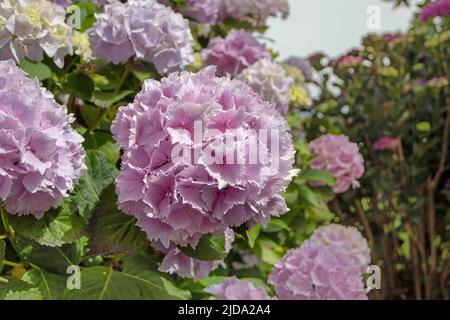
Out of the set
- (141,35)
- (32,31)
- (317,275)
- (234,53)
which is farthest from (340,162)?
→ (32,31)

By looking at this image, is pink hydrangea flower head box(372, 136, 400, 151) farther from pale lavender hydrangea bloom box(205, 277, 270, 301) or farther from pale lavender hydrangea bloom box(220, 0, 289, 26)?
pale lavender hydrangea bloom box(205, 277, 270, 301)

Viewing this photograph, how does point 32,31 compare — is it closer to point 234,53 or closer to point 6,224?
point 6,224

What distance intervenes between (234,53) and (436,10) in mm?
1177

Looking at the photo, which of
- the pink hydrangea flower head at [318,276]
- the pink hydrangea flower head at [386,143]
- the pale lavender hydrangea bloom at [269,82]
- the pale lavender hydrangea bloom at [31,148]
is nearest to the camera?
→ the pale lavender hydrangea bloom at [31,148]

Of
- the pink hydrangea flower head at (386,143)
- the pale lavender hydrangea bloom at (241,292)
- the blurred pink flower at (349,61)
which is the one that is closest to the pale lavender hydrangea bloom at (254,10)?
the blurred pink flower at (349,61)

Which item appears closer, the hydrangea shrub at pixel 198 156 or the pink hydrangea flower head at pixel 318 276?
the hydrangea shrub at pixel 198 156

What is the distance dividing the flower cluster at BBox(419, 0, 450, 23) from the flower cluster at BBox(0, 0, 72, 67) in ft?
5.71

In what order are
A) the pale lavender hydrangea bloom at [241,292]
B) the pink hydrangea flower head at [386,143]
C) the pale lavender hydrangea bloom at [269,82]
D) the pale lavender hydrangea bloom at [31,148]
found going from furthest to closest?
the pink hydrangea flower head at [386,143]
the pale lavender hydrangea bloom at [269,82]
the pale lavender hydrangea bloom at [241,292]
the pale lavender hydrangea bloom at [31,148]

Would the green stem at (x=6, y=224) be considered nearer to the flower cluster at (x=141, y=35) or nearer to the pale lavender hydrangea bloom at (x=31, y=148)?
the pale lavender hydrangea bloom at (x=31, y=148)

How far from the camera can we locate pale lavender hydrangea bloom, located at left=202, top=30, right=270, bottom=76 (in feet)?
6.29

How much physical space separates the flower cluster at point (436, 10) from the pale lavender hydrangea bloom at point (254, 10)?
0.70 metres

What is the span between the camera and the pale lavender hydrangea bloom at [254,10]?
2205 mm

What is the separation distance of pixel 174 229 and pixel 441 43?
1995 millimetres
